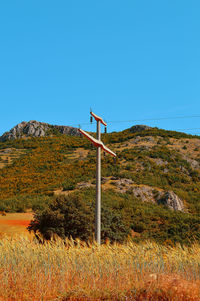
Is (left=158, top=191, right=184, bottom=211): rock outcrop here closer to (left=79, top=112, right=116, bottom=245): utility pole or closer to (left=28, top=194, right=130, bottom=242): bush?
(left=28, top=194, right=130, bottom=242): bush

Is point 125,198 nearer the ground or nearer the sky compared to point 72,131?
nearer the ground

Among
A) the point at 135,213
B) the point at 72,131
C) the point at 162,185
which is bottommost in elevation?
the point at 135,213

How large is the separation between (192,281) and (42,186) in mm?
49077

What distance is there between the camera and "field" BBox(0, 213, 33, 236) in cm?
2617

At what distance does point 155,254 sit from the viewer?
331 inches

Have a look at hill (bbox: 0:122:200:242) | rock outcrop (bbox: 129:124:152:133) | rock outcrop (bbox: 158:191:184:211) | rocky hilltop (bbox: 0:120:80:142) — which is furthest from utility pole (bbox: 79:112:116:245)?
rocky hilltop (bbox: 0:120:80:142)

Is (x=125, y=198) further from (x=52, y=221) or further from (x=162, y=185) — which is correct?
(x=52, y=221)

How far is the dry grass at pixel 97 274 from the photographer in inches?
277

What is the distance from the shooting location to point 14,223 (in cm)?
3012

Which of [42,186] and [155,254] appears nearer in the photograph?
[155,254]

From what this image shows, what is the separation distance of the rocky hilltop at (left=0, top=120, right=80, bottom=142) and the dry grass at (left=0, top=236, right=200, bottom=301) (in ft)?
343

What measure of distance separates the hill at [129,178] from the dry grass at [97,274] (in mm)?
19482

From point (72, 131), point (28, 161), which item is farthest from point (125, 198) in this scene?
point (72, 131)

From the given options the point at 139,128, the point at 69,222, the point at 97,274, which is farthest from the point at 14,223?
the point at 139,128
